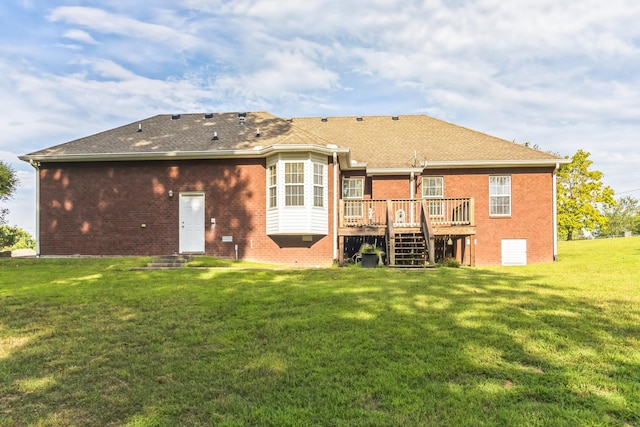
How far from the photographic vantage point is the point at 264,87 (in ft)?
71.9

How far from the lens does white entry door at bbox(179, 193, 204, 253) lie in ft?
Result: 47.2

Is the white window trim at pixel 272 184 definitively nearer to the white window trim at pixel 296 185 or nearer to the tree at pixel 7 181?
the white window trim at pixel 296 185

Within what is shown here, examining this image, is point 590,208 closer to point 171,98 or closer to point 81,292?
point 171,98

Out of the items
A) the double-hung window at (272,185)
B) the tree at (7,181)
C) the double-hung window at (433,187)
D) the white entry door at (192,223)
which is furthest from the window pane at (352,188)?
the tree at (7,181)

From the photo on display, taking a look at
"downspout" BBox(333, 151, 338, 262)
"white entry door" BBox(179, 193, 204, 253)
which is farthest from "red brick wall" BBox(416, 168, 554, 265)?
"white entry door" BBox(179, 193, 204, 253)

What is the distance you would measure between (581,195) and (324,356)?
3468cm

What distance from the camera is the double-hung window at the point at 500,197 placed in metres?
16.4

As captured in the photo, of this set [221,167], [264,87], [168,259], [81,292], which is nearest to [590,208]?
[264,87]

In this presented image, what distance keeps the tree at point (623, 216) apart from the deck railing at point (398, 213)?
5956cm

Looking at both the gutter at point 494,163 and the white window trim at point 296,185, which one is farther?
the gutter at point 494,163

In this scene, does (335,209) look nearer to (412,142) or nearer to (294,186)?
(294,186)

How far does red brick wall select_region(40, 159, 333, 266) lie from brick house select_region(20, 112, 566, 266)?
36 mm

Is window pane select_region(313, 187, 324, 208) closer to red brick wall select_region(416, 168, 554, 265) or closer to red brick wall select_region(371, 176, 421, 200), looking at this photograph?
red brick wall select_region(371, 176, 421, 200)

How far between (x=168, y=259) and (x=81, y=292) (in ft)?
15.5
